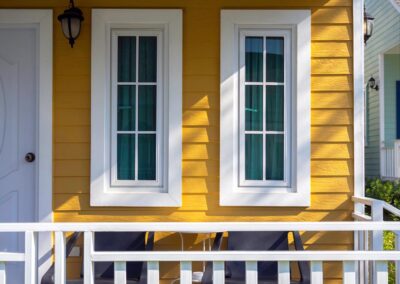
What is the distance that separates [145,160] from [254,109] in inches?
36.7

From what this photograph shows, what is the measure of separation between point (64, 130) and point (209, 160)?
44.7 inches

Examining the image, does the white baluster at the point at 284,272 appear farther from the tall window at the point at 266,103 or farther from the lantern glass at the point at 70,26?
the lantern glass at the point at 70,26

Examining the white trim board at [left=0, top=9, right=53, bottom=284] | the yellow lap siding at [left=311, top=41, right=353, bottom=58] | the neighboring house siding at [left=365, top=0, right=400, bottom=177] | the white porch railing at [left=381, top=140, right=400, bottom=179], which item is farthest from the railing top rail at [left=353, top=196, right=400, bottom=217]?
the neighboring house siding at [left=365, top=0, right=400, bottom=177]

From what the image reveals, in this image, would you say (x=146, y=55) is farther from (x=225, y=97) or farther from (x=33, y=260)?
(x=33, y=260)

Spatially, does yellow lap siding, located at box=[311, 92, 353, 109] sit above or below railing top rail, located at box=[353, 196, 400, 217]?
above

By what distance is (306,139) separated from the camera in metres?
3.91

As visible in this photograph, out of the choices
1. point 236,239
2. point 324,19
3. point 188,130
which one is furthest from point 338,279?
point 324,19

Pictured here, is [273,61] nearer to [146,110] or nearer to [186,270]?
[146,110]

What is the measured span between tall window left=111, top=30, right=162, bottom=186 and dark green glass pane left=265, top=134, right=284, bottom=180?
0.83 metres

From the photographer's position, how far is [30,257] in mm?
2641

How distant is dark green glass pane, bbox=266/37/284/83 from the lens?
398cm

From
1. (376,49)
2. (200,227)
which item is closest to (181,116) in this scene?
(200,227)

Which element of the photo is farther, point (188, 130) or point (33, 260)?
point (188, 130)

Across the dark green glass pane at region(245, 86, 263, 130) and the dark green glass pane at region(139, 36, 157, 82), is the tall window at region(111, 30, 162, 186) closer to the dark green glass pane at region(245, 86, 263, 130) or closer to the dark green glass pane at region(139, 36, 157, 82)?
the dark green glass pane at region(139, 36, 157, 82)
